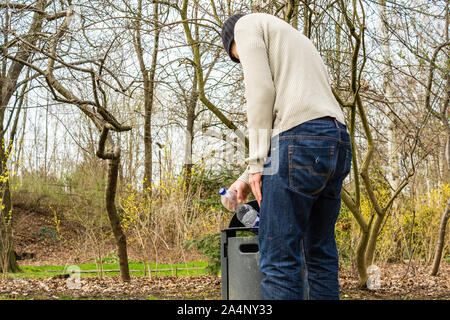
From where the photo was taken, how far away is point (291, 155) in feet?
4.82

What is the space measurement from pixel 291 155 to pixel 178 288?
12.3ft

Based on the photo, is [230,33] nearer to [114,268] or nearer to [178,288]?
[178,288]

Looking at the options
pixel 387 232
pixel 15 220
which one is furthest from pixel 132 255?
pixel 387 232

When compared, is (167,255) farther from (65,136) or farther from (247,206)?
(65,136)

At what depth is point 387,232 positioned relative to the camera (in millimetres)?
5422

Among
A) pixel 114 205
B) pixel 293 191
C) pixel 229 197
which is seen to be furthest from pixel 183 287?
pixel 293 191

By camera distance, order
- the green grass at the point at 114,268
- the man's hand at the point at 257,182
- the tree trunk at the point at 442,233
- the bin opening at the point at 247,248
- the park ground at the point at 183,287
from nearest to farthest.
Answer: the man's hand at the point at 257,182, the bin opening at the point at 247,248, the park ground at the point at 183,287, the tree trunk at the point at 442,233, the green grass at the point at 114,268

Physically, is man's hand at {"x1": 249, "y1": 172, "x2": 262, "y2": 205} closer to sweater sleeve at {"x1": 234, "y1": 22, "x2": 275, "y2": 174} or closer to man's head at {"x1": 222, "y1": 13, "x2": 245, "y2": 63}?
sweater sleeve at {"x1": 234, "y1": 22, "x2": 275, "y2": 174}

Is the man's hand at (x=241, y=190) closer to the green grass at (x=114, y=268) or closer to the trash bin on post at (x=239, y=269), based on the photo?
the trash bin on post at (x=239, y=269)

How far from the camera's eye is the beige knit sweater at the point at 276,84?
1.53 meters

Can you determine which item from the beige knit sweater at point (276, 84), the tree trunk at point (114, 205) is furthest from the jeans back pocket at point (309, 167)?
the tree trunk at point (114, 205)

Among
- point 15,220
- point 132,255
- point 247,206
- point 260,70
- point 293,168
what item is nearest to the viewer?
point 293,168

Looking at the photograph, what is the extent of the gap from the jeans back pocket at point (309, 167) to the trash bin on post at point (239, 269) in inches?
15.3
